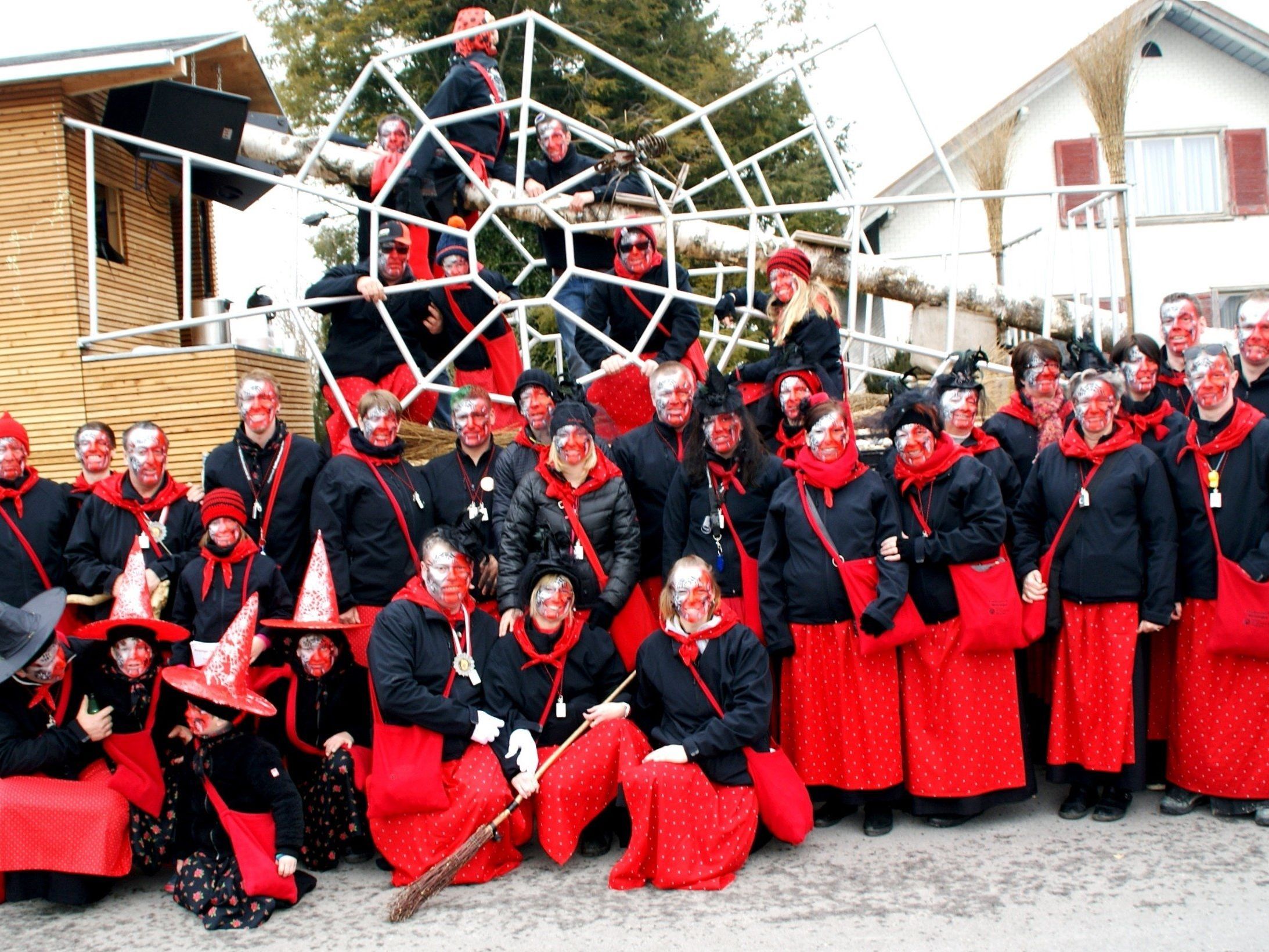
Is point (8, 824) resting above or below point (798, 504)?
below

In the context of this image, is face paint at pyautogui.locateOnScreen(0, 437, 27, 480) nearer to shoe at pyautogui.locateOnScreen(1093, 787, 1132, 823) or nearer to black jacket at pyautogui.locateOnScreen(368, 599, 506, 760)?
black jacket at pyautogui.locateOnScreen(368, 599, 506, 760)

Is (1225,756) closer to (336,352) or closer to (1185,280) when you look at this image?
(336,352)

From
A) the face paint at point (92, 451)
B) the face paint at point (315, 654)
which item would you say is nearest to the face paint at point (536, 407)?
the face paint at point (315, 654)

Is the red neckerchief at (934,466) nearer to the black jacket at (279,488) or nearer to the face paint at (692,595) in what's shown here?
the face paint at (692,595)

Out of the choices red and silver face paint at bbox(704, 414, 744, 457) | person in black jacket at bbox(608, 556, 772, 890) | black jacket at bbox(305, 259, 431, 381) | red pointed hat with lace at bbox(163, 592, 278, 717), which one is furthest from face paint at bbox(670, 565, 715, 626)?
black jacket at bbox(305, 259, 431, 381)

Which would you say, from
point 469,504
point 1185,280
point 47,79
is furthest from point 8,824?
point 1185,280

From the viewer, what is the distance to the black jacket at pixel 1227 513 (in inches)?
199

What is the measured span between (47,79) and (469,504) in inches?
161

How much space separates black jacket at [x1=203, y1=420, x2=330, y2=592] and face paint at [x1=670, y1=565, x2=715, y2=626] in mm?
1966

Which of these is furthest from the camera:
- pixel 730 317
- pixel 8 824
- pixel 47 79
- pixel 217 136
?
pixel 217 136

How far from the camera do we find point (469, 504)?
598 centimetres

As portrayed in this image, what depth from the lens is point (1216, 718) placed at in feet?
16.8

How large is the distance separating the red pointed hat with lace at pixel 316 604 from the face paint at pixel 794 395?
7.58 feet

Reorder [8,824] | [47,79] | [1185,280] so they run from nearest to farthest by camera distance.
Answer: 1. [8,824]
2. [47,79]
3. [1185,280]
